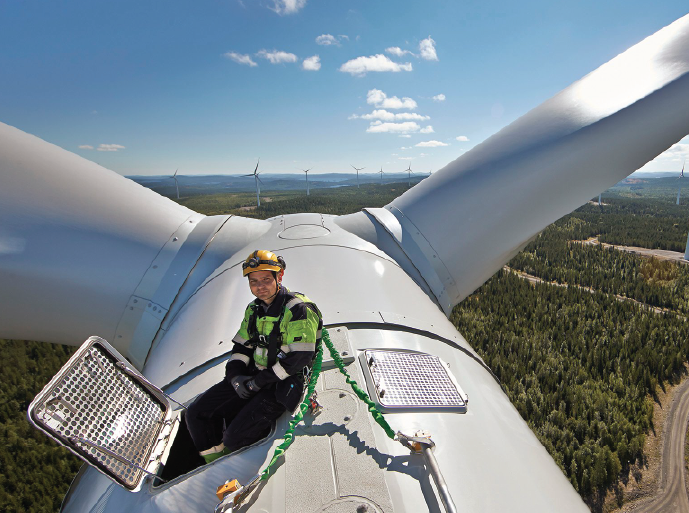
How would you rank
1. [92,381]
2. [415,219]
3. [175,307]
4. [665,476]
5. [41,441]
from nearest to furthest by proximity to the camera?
[92,381]
[175,307]
[415,219]
[665,476]
[41,441]

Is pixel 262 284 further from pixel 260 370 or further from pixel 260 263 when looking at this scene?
pixel 260 370

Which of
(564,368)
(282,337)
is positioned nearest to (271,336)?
(282,337)

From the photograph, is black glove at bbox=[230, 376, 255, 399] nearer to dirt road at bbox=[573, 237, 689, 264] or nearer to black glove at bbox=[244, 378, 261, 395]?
black glove at bbox=[244, 378, 261, 395]

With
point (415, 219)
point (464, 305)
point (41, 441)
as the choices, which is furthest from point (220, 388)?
point (464, 305)

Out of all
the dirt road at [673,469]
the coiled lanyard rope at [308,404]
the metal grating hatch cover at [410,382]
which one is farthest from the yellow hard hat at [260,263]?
the dirt road at [673,469]

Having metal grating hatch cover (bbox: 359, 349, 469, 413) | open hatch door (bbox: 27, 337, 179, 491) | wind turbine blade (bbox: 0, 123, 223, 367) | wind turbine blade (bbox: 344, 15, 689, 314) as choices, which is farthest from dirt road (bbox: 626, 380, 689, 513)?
wind turbine blade (bbox: 0, 123, 223, 367)

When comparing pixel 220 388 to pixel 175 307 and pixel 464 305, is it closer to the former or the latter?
pixel 175 307
